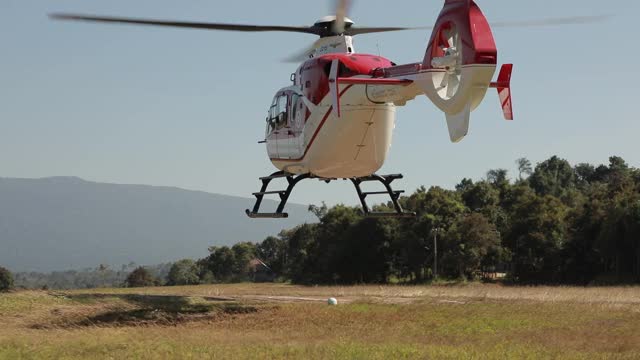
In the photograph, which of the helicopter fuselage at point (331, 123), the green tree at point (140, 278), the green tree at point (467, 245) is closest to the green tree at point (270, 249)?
the green tree at point (140, 278)

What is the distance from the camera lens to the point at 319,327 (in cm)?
3050

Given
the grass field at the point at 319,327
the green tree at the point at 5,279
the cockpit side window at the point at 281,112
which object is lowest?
the grass field at the point at 319,327

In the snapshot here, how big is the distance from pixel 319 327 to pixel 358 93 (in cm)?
811

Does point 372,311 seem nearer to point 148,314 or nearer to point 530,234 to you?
point 148,314

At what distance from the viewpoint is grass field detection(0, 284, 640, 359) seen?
78.6ft

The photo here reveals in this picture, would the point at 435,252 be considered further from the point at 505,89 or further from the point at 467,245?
the point at 505,89

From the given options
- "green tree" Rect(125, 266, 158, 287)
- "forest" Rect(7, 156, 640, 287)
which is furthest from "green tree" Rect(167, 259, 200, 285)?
"forest" Rect(7, 156, 640, 287)

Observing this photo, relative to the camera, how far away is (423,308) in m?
35.9

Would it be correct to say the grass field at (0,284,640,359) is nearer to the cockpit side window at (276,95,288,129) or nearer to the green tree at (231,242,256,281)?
the cockpit side window at (276,95,288,129)

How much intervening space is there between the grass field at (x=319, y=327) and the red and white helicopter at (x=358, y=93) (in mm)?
5044

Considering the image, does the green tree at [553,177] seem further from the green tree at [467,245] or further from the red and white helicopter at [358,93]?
the red and white helicopter at [358,93]

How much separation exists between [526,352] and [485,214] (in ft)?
211

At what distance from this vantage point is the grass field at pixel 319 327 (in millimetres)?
23953

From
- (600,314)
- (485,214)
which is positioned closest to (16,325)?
(600,314)
